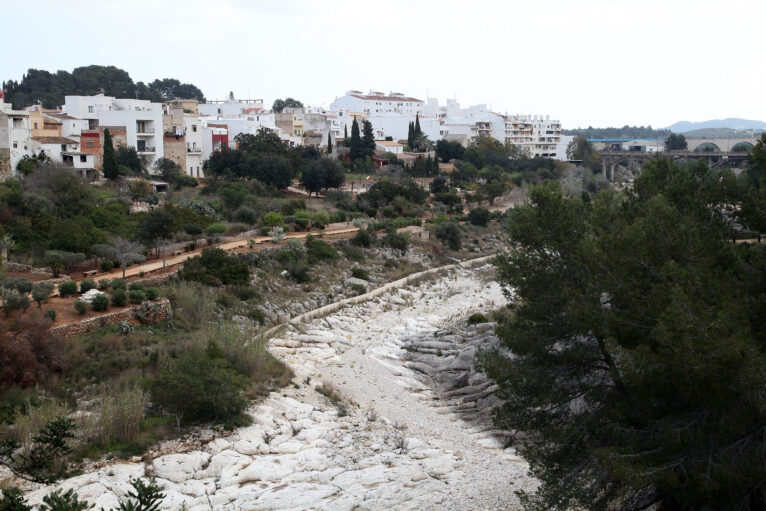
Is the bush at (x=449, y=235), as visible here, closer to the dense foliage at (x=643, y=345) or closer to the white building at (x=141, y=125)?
the white building at (x=141, y=125)

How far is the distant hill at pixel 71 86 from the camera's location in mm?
83625

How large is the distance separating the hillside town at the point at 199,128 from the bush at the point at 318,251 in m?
18.4

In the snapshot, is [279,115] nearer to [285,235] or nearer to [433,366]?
[285,235]

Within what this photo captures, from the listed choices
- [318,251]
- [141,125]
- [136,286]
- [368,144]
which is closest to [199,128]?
[141,125]

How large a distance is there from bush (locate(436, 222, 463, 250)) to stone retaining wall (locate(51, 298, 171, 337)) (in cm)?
2419

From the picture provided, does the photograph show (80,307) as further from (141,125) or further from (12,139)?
(141,125)

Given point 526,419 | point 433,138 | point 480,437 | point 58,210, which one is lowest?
point 480,437

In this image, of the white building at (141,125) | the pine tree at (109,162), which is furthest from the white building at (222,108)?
the pine tree at (109,162)

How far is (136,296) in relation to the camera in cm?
2208

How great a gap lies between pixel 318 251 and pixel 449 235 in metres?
12.3

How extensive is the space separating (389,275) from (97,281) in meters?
16.0

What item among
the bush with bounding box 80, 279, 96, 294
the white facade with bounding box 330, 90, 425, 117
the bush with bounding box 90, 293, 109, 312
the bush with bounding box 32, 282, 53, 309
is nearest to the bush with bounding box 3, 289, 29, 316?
the bush with bounding box 32, 282, 53, 309

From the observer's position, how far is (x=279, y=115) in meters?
81.8

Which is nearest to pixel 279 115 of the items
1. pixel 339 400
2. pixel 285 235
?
pixel 285 235
